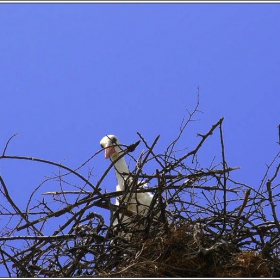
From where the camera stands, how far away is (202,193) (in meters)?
4.02

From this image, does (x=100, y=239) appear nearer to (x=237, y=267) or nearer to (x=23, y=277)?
(x=23, y=277)

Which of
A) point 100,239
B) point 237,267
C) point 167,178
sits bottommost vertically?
point 237,267

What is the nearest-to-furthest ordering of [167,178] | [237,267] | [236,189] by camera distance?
1. [237,267]
2. [167,178]
3. [236,189]

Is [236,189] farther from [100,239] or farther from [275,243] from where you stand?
[100,239]

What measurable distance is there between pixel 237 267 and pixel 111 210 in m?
0.65

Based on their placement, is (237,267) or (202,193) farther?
(202,193)

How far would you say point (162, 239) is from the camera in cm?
362

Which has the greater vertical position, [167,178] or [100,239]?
[167,178]

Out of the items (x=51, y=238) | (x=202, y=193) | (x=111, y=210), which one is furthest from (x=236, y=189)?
(x=51, y=238)

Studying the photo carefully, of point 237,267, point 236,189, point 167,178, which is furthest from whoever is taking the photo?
point 236,189

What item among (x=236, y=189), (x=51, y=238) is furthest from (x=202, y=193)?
(x=51, y=238)

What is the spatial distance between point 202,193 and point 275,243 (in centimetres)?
51

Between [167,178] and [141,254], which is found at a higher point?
[167,178]

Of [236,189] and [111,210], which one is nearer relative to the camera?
[111,210]
